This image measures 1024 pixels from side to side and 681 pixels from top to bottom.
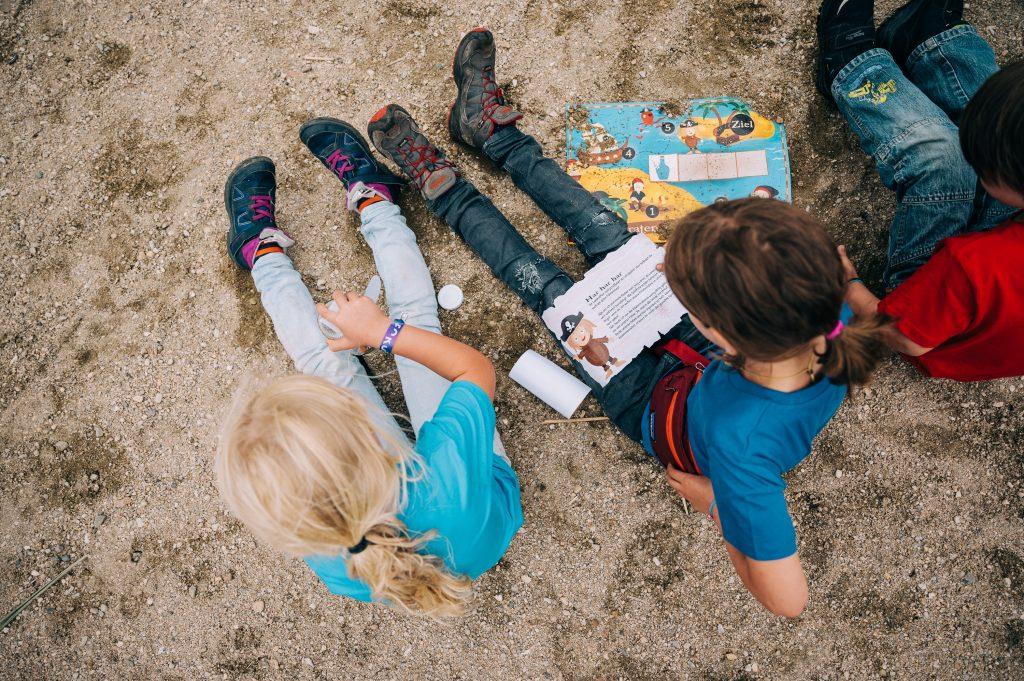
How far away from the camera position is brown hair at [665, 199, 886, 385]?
115 cm

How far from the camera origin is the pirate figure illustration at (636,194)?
241 cm

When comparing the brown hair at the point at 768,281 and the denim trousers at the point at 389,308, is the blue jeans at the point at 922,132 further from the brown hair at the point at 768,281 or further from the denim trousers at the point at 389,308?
the denim trousers at the point at 389,308

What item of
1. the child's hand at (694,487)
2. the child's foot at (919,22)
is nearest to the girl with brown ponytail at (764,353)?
the child's hand at (694,487)

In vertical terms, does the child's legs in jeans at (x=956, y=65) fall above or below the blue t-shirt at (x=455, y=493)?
above

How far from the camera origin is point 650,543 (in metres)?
2.26

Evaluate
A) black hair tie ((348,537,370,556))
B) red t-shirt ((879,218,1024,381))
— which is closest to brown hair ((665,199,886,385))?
red t-shirt ((879,218,1024,381))

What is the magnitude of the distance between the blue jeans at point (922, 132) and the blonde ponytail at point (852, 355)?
1.01 meters

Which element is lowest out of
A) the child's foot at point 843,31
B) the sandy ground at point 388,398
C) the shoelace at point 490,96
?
the sandy ground at point 388,398

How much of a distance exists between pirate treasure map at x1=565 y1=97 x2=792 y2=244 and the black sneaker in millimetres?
819

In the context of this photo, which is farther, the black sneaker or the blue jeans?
the black sneaker

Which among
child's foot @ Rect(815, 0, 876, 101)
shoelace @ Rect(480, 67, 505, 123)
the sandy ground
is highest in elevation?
child's foot @ Rect(815, 0, 876, 101)

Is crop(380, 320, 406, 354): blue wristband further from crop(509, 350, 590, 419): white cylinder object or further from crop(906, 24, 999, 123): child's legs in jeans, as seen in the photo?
crop(906, 24, 999, 123): child's legs in jeans

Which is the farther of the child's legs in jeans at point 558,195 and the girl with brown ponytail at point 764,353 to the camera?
the child's legs in jeans at point 558,195

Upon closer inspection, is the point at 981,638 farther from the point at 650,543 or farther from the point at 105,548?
the point at 105,548
